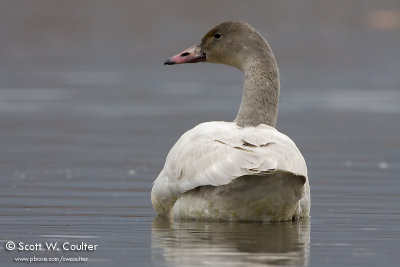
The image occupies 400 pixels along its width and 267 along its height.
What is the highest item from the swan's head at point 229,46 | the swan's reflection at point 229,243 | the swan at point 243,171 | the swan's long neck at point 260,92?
the swan's head at point 229,46

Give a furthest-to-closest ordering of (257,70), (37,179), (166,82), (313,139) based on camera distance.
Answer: (166,82) → (313,139) → (37,179) → (257,70)

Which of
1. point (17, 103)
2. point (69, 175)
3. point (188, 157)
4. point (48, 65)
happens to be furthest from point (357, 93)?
point (188, 157)

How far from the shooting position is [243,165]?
30.6ft

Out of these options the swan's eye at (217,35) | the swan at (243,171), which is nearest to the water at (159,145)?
the swan at (243,171)

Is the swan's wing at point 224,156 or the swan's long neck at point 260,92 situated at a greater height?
the swan's long neck at point 260,92

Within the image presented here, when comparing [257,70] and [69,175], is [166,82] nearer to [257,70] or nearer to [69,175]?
[69,175]

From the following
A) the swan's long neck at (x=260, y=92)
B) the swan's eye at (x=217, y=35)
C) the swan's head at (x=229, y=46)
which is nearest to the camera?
the swan's long neck at (x=260, y=92)

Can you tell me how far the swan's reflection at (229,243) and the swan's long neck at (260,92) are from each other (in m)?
1.10

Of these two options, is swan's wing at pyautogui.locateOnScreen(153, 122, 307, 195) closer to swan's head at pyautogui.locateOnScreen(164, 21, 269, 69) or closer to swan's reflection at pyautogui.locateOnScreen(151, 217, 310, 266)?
swan's reflection at pyautogui.locateOnScreen(151, 217, 310, 266)

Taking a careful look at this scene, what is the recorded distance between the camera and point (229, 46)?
37.8ft

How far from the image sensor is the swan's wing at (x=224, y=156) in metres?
9.34

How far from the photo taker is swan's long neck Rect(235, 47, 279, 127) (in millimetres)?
10875

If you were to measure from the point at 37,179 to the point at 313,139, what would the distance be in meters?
5.34

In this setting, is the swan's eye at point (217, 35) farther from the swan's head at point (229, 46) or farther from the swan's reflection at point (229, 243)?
the swan's reflection at point (229, 243)
